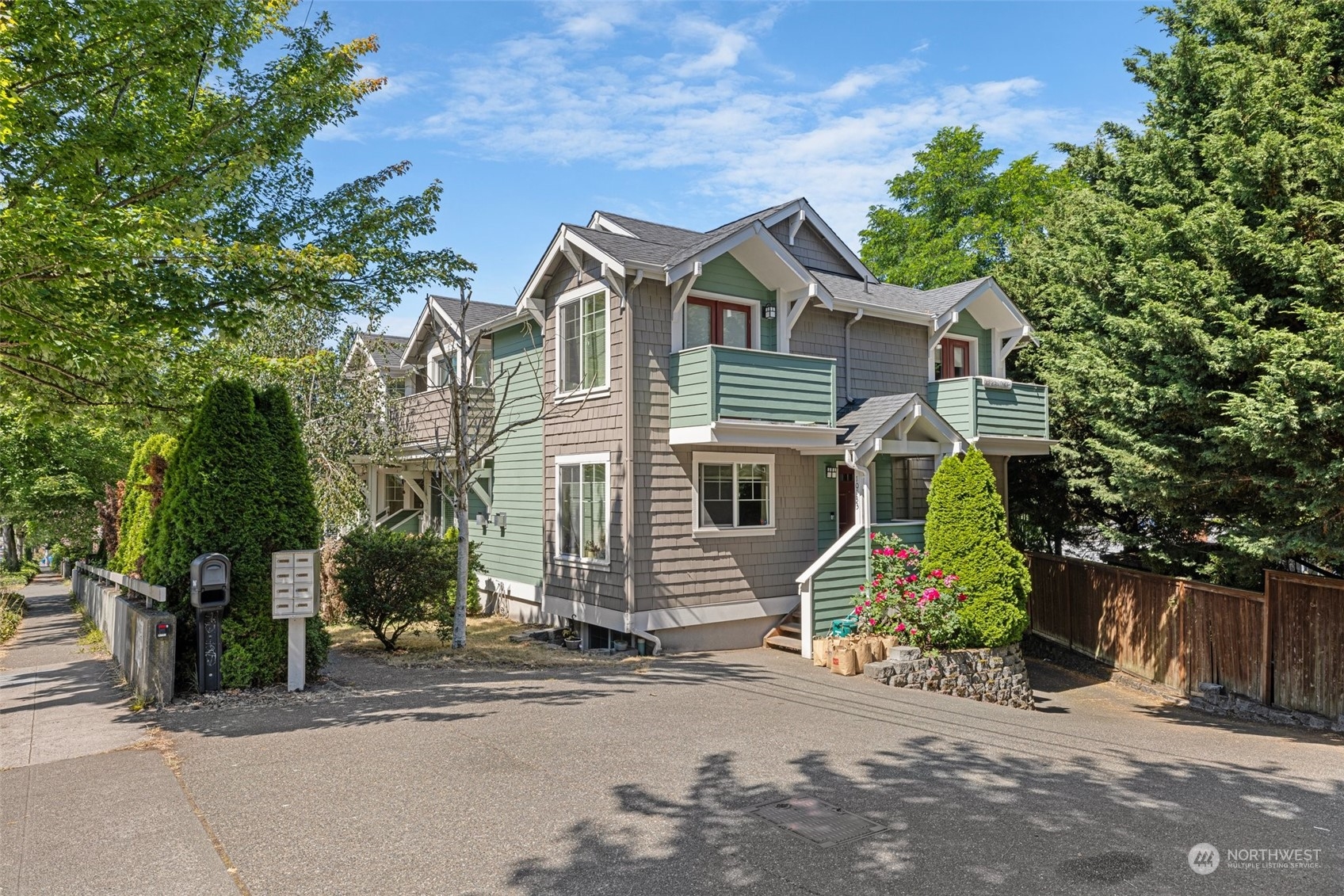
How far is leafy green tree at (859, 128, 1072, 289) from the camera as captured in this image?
29469 mm

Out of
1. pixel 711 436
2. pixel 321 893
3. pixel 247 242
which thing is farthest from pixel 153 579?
pixel 711 436

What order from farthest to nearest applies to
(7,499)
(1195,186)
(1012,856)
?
(7,499) → (1195,186) → (1012,856)

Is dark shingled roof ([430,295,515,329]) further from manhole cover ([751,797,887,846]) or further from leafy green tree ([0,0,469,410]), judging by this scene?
manhole cover ([751,797,887,846])

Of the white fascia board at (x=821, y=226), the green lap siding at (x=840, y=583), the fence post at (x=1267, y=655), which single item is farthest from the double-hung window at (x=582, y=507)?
the fence post at (x=1267, y=655)

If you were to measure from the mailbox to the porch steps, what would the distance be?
8768 mm

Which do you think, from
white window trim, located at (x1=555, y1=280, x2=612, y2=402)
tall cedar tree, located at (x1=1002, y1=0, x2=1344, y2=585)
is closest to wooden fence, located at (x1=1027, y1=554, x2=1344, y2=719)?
tall cedar tree, located at (x1=1002, y1=0, x2=1344, y2=585)

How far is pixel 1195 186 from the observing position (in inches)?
445

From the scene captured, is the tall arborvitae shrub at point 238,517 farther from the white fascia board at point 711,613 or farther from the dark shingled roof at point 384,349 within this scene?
the dark shingled roof at point 384,349

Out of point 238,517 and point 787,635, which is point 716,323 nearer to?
point 787,635

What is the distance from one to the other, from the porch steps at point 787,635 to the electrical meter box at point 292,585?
7.95m

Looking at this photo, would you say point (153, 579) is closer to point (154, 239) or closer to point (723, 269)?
point (154, 239)

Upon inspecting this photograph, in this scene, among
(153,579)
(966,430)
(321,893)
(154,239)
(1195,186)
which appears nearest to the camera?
(321,893)

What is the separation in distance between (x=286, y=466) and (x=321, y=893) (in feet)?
20.3

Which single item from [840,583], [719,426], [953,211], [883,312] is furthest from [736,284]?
[953,211]
